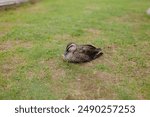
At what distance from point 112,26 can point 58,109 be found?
390cm

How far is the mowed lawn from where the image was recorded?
156 inches

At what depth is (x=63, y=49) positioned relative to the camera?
5340 millimetres

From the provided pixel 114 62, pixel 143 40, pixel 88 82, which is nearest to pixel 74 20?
pixel 143 40

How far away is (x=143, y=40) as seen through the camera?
5.96 m

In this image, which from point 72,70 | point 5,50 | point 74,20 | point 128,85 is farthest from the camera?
point 74,20

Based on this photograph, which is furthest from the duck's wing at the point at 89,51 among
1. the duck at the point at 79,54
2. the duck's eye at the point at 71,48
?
the duck's eye at the point at 71,48

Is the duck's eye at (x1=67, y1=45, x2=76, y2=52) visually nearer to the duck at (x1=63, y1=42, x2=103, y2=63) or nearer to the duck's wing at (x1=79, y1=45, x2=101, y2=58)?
the duck at (x1=63, y1=42, x2=103, y2=63)

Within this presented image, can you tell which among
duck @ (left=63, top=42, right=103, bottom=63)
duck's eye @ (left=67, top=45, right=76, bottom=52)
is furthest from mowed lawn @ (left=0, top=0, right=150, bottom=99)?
duck's eye @ (left=67, top=45, right=76, bottom=52)

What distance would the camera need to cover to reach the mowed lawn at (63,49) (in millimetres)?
3975

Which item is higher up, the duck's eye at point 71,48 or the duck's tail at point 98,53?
the duck's eye at point 71,48

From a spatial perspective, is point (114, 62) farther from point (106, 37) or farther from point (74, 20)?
point (74, 20)

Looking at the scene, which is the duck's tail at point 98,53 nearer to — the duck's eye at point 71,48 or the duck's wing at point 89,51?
the duck's wing at point 89,51

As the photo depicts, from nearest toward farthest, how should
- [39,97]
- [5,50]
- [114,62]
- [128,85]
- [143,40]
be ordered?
[39,97], [128,85], [114,62], [5,50], [143,40]

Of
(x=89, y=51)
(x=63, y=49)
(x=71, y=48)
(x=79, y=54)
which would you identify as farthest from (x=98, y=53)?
(x=63, y=49)
